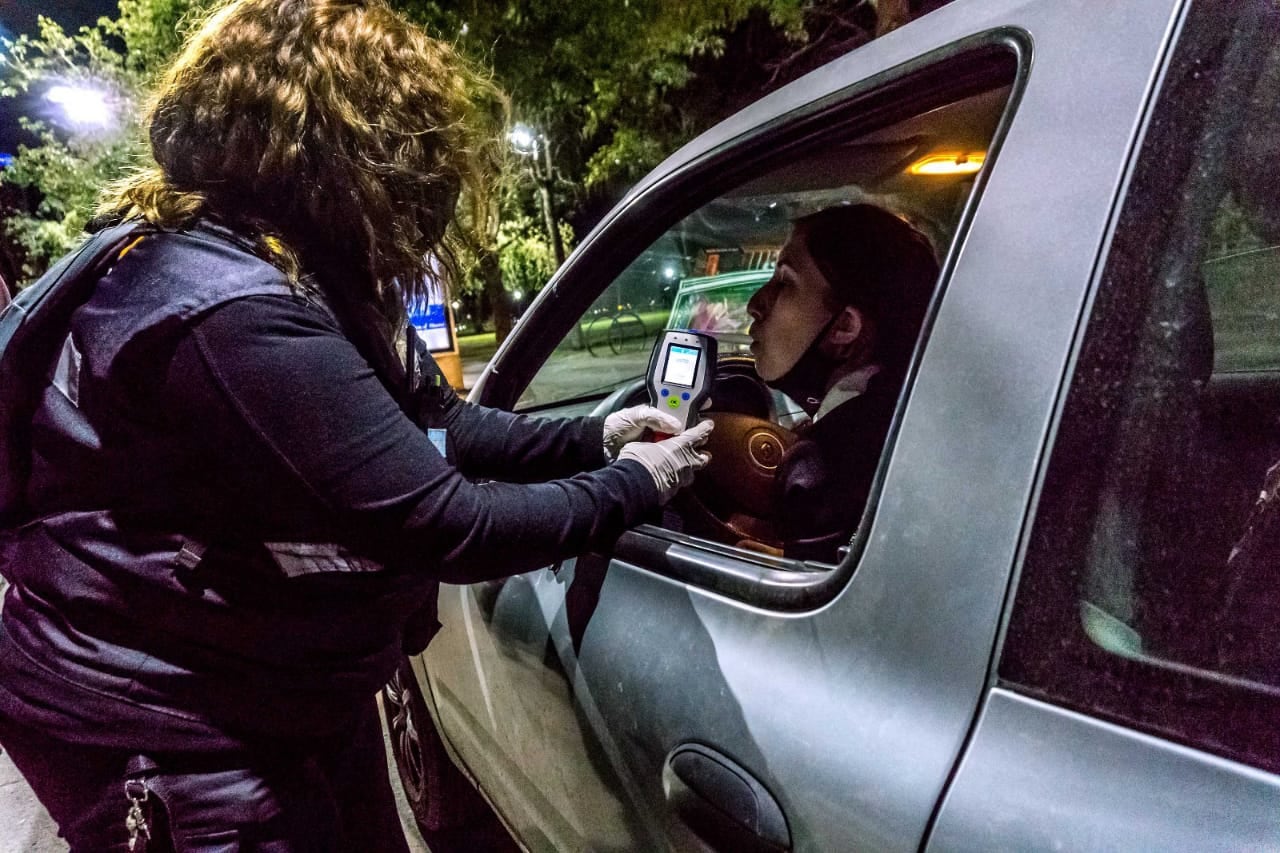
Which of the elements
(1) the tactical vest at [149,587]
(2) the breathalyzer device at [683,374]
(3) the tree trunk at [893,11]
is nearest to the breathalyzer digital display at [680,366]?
(2) the breathalyzer device at [683,374]

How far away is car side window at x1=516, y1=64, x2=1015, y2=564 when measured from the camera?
156 cm

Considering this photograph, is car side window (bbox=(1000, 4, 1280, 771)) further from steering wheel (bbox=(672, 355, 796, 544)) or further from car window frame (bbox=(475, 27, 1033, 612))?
steering wheel (bbox=(672, 355, 796, 544))

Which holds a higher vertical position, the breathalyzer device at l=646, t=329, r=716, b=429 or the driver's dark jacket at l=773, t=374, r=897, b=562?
the breathalyzer device at l=646, t=329, r=716, b=429

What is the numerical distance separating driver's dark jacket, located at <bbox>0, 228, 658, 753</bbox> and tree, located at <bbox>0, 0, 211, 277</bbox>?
35.0 ft

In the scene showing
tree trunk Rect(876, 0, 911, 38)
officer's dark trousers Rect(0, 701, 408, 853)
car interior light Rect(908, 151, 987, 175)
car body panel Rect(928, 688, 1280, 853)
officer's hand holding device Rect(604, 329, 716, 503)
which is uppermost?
tree trunk Rect(876, 0, 911, 38)

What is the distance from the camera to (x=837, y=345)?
5.97 feet

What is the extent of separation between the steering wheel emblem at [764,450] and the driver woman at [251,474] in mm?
549

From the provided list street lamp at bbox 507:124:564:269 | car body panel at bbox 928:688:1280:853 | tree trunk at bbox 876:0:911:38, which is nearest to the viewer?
car body panel at bbox 928:688:1280:853

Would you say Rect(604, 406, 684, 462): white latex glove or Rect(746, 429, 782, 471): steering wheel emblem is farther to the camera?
Rect(746, 429, 782, 471): steering wheel emblem

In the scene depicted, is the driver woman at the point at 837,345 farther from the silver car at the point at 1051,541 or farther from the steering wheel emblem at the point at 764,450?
the silver car at the point at 1051,541

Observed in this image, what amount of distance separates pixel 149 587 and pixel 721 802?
2.72 ft

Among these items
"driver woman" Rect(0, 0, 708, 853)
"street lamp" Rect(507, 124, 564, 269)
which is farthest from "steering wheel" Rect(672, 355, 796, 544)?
"street lamp" Rect(507, 124, 564, 269)

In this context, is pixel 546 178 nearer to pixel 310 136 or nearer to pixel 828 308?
pixel 828 308

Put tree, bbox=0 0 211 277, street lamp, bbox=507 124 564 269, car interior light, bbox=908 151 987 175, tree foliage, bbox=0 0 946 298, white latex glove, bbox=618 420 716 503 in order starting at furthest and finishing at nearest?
street lamp, bbox=507 124 564 269
tree, bbox=0 0 211 277
tree foliage, bbox=0 0 946 298
car interior light, bbox=908 151 987 175
white latex glove, bbox=618 420 716 503
